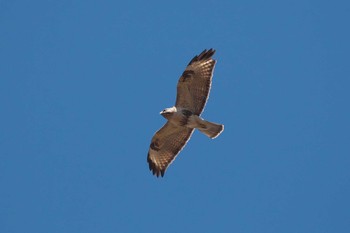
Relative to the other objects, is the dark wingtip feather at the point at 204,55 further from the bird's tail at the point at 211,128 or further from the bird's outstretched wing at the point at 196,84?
the bird's tail at the point at 211,128

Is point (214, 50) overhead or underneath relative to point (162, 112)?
overhead

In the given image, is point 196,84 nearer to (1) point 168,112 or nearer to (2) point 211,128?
(1) point 168,112

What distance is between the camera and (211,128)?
565 inches

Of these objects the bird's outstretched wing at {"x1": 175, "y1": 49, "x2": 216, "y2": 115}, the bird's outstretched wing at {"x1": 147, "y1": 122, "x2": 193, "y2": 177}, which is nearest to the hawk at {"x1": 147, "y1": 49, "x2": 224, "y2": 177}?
the bird's outstretched wing at {"x1": 175, "y1": 49, "x2": 216, "y2": 115}

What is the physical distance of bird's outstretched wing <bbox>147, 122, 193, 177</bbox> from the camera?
1491cm

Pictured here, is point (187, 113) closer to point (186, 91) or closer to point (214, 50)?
point (186, 91)

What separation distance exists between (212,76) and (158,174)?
2.38 m

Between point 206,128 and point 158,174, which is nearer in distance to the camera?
point 206,128

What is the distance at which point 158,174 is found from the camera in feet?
50.6

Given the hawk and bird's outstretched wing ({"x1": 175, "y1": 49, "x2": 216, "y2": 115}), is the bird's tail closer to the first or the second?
the hawk

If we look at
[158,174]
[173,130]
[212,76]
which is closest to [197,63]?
[212,76]

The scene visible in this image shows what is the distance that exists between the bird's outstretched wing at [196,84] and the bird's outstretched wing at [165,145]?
0.61 m

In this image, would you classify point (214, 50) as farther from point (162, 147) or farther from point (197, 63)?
point (162, 147)

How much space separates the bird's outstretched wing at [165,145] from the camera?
14.9 metres
